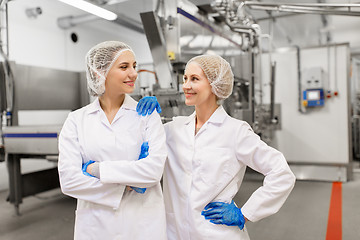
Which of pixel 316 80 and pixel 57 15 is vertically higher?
pixel 57 15

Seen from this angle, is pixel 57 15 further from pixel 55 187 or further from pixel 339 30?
pixel 339 30

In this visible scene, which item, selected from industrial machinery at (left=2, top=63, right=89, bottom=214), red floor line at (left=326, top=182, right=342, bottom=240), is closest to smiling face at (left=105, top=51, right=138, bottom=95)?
industrial machinery at (left=2, top=63, right=89, bottom=214)

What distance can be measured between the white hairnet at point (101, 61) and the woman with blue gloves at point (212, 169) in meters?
0.19

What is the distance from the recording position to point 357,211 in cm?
334

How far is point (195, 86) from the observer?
126 cm

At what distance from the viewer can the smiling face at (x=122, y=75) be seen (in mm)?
1252

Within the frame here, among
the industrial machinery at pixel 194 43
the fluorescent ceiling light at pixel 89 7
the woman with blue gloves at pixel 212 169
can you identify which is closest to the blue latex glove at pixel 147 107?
the woman with blue gloves at pixel 212 169

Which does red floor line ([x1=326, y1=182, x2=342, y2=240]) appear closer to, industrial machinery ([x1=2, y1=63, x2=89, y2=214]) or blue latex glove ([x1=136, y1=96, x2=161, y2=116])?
blue latex glove ([x1=136, y1=96, x2=161, y2=116])

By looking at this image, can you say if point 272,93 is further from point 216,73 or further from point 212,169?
point 212,169

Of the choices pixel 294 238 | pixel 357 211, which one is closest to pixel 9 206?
pixel 294 238

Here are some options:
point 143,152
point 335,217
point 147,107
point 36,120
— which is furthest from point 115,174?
point 36,120

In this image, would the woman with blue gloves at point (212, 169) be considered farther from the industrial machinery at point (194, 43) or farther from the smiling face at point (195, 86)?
the industrial machinery at point (194, 43)

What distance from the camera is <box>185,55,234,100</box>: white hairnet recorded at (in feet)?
4.21

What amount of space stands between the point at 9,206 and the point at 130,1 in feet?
11.8
